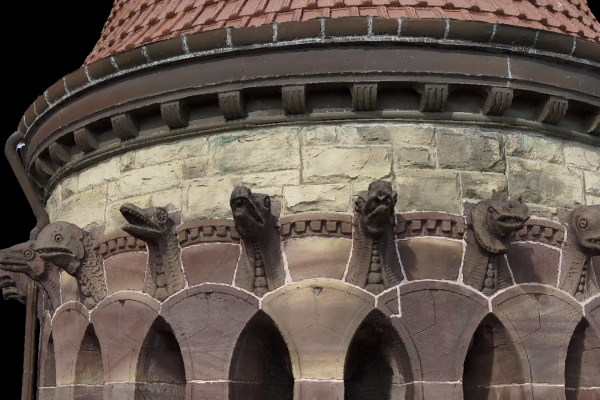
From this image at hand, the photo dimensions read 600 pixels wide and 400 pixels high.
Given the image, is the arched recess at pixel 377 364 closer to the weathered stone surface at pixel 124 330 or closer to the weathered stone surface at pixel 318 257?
the weathered stone surface at pixel 318 257

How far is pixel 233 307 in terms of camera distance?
522 centimetres

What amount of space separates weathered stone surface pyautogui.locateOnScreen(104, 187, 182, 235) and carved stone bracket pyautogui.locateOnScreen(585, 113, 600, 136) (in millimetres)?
2922

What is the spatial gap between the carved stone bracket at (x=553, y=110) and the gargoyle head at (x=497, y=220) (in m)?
0.67

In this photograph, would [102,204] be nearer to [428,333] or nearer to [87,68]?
[87,68]

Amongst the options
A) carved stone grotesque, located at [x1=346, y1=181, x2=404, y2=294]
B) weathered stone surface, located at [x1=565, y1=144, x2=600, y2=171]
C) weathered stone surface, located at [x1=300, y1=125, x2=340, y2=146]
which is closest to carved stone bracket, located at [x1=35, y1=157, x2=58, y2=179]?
weathered stone surface, located at [x1=300, y1=125, x2=340, y2=146]

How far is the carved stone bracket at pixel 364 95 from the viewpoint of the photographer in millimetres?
5305

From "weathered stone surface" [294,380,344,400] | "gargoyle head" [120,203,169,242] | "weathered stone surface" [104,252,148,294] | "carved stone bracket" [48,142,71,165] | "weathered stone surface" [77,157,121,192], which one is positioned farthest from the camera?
"carved stone bracket" [48,142,71,165]

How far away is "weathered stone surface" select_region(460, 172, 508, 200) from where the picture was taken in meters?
5.34

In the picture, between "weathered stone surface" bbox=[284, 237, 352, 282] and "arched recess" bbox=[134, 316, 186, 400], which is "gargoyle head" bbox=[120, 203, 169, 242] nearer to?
"arched recess" bbox=[134, 316, 186, 400]

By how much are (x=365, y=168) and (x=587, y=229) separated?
4.98ft

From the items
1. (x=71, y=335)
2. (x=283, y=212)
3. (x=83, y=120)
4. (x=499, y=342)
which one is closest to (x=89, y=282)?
(x=71, y=335)

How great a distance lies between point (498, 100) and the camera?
5.38 metres

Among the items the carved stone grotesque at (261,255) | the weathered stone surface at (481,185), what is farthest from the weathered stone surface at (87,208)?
the weathered stone surface at (481,185)

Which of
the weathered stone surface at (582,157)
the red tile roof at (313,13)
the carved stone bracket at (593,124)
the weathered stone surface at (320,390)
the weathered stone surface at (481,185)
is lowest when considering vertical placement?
the weathered stone surface at (320,390)
